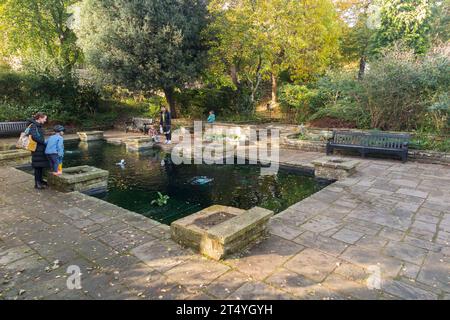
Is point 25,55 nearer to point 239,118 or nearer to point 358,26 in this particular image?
point 239,118

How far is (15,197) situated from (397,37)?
16707mm

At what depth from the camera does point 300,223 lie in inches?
194

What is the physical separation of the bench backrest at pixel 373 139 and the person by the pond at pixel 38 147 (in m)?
8.87

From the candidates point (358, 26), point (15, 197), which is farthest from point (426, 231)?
point (358, 26)

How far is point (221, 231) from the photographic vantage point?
383 cm

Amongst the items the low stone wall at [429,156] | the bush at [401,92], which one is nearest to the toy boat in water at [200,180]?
the low stone wall at [429,156]

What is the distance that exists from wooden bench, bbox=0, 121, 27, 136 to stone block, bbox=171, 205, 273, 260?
50.5ft

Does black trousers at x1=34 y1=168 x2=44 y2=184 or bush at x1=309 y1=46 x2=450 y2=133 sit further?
bush at x1=309 y1=46 x2=450 y2=133

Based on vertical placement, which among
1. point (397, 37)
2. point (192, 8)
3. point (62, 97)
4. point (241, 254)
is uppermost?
point (192, 8)

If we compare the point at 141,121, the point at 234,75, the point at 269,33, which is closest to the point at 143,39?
the point at 141,121

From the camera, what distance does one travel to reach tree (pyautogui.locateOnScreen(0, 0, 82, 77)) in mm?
18266

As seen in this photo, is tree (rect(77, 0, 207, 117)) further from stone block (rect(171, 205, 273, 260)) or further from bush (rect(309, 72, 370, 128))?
stone block (rect(171, 205, 273, 260))
